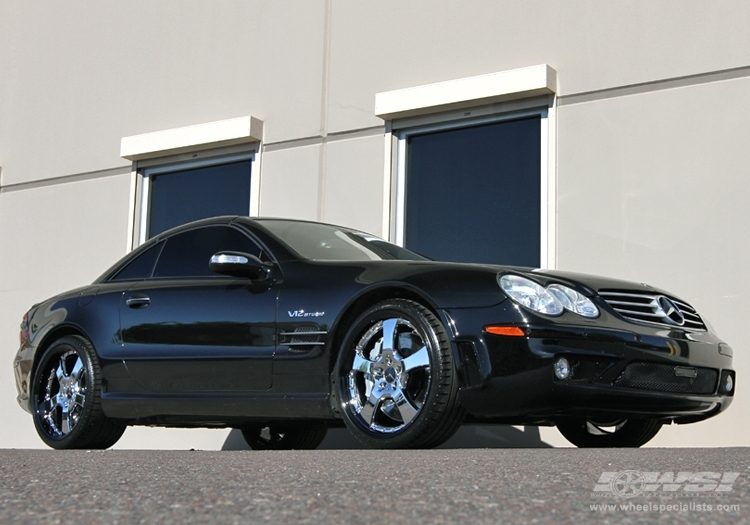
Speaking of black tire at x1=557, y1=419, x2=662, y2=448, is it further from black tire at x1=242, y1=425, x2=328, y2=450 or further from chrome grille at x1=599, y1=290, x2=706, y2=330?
black tire at x1=242, y1=425, x2=328, y2=450

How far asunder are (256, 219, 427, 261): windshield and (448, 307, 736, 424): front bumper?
4.48ft

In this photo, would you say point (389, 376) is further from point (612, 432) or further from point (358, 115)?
point (358, 115)

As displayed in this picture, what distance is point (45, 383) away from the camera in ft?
23.3

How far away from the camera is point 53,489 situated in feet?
10.2

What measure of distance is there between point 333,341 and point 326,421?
0.48 metres

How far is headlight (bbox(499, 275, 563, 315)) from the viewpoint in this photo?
16.9ft

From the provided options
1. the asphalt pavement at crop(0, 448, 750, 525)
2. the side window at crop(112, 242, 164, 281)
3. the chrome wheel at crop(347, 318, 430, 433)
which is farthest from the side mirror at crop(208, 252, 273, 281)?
the asphalt pavement at crop(0, 448, 750, 525)

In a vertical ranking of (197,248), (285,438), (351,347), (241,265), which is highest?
(197,248)

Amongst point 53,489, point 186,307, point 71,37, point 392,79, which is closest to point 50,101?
point 71,37

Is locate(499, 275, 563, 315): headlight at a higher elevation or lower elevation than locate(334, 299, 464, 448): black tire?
higher

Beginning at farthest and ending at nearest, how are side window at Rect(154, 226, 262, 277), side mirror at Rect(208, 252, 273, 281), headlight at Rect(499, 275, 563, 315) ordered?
side window at Rect(154, 226, 262, 277), side mirror at Rect(208, 252, 273, 281), headlight at Rect(499, 275, 563, 315)

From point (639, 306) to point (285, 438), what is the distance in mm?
3266

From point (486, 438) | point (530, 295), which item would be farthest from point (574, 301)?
point (486, 438)

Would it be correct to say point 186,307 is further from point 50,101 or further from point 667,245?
point 50,101
